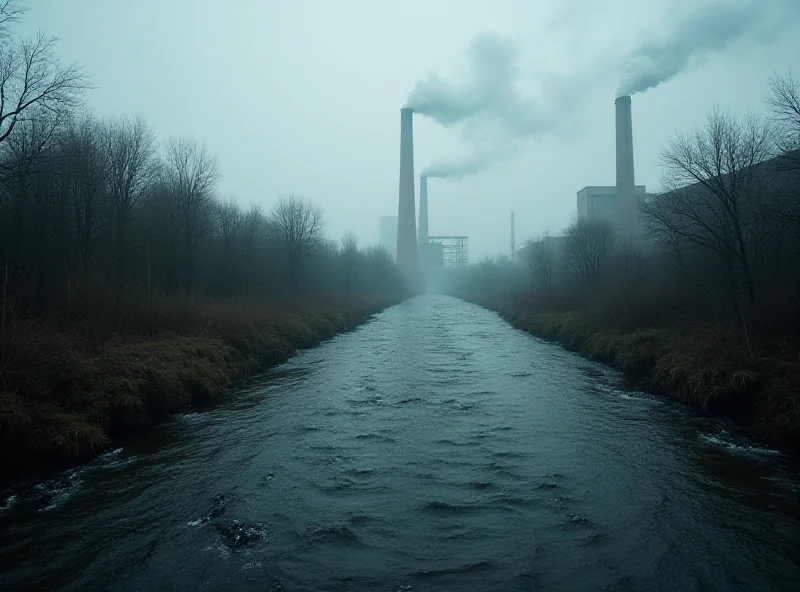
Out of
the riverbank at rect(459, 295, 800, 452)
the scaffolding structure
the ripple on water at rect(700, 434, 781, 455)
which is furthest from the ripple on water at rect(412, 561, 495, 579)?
the scaffolding structure

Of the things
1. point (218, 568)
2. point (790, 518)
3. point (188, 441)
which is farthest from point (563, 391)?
point (218, 568)

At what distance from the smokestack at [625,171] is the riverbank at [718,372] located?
32.5 meters

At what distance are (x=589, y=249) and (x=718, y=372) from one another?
2844 centimetres

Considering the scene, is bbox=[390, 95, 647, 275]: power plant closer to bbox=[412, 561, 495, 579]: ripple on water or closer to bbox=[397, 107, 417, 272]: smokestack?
bbox=[397, 107, 417, 272]: smokestack

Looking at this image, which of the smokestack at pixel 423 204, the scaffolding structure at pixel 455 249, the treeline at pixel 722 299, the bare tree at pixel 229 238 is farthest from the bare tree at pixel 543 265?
the scaffolding structure at pixel 455 249

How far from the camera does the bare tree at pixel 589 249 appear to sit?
3806cm

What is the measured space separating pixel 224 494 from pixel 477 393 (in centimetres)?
816

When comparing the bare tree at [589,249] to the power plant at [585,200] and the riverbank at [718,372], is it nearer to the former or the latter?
the power plant at [585,200]

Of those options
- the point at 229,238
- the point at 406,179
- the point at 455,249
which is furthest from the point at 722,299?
the point at 455,249

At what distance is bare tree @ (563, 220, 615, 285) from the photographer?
125 ft

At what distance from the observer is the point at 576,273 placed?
1646 inches

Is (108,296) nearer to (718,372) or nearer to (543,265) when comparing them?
(718,372)

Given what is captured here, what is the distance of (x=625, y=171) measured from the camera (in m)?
48.9

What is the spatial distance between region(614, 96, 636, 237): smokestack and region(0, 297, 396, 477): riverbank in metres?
39.8
